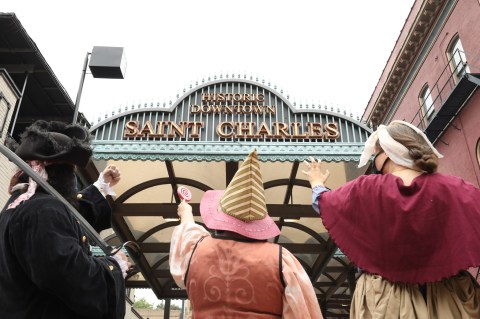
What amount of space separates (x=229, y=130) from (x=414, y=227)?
4233 mm

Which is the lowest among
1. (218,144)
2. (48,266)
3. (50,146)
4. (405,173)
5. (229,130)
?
(48,266)

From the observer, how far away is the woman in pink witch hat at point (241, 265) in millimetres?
2557

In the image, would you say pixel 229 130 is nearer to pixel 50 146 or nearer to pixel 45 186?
pixel 50 146

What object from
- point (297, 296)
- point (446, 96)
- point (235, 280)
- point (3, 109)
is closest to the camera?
point (297, 296)

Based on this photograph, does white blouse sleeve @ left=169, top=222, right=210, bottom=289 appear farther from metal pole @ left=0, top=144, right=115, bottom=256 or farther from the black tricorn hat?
the black tricorn hat

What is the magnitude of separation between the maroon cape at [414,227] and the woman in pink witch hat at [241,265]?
46cm

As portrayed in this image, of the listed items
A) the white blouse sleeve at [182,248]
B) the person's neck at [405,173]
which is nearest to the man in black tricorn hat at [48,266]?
the white blouse sleeve at [182,248]

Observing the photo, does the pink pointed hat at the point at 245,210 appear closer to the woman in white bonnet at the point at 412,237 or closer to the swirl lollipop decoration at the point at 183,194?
the swirl lollipop decoration at the point at 183,194

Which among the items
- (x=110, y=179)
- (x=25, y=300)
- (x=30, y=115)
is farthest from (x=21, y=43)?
(x=25, y=300)

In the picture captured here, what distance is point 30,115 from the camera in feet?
65.1

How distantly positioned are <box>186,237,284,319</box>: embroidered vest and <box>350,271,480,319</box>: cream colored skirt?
584mm

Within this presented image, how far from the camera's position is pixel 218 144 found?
→ 6062 mm

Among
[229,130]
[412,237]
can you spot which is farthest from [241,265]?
[229,130]

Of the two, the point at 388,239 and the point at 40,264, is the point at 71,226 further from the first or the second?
the point at 388,239
